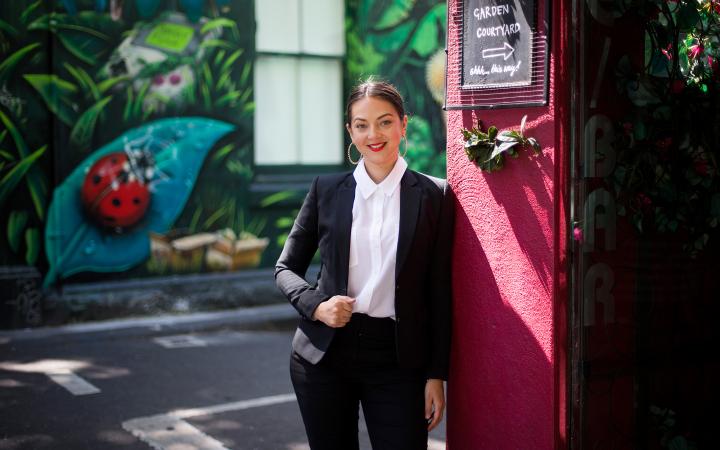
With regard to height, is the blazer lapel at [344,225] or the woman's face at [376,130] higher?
the woman's face at [376,130]

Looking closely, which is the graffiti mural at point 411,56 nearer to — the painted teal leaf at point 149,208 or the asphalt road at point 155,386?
the painted teal leaf at point 149,208

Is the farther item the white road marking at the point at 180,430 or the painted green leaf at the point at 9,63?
the painted green leaf at the point at 9,63

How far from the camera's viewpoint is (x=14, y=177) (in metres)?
8.20

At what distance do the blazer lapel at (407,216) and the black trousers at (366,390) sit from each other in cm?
24

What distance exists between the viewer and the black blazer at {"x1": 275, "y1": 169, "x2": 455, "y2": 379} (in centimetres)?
307

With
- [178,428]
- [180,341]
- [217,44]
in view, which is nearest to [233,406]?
[178,428]

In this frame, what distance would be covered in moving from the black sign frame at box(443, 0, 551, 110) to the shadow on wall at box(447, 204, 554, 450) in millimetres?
367

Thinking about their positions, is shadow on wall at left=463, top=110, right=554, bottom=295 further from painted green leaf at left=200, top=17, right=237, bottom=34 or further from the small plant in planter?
painted green leaf at left=200, top=17, right=237, bottom=34

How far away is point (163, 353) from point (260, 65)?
3.63m

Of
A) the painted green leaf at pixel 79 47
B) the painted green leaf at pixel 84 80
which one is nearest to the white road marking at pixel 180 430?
the painted green leaf at pixel 84 80

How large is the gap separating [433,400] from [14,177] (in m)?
6.25

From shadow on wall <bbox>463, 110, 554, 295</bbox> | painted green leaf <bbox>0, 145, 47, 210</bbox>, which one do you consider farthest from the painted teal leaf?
shadow on wall <bbox>463, 110, 554, 295</bbox>

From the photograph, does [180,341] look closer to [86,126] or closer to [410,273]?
[86,126]

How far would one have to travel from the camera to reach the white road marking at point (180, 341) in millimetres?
8141
